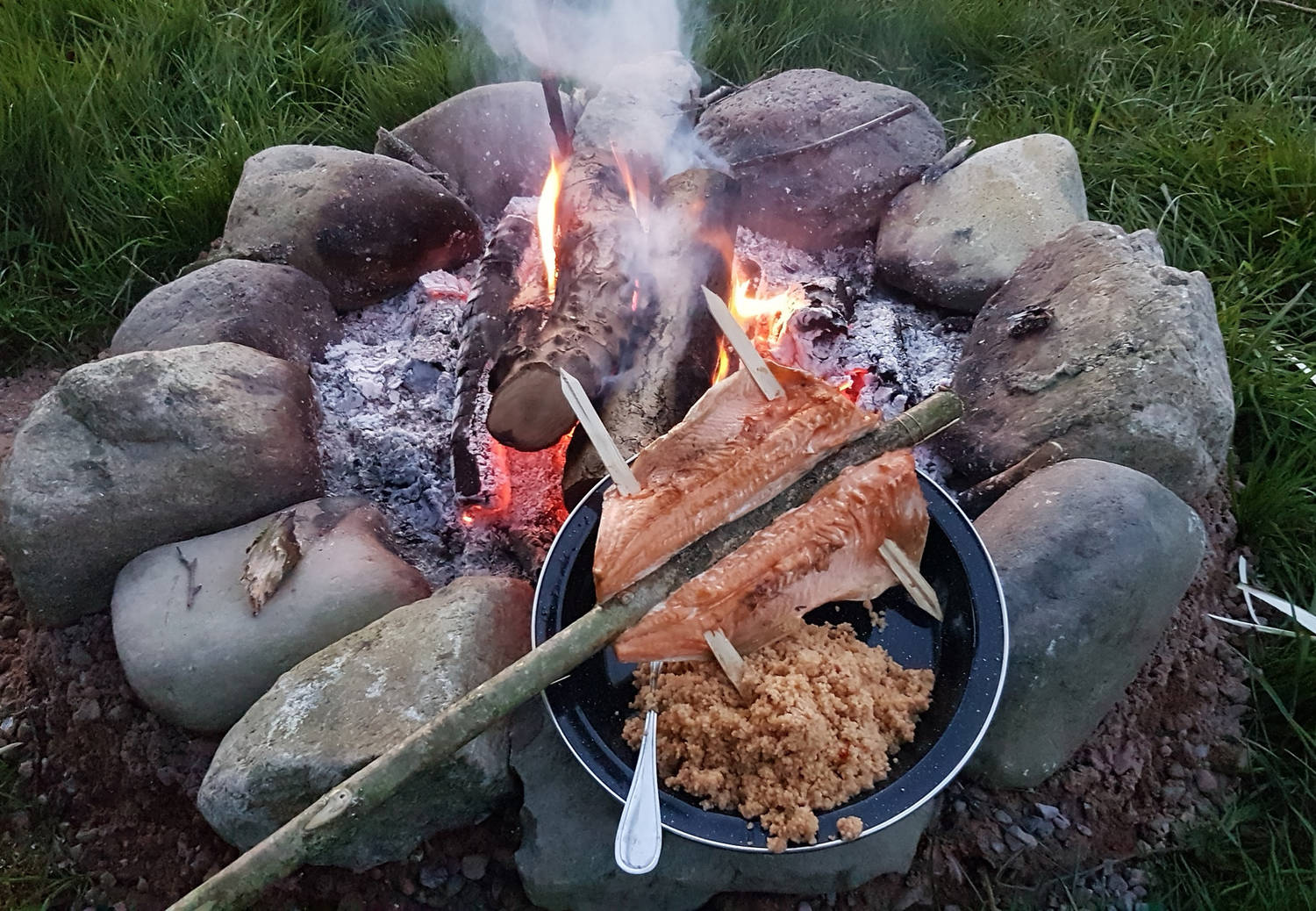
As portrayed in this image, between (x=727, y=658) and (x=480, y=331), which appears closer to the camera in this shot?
(x=727, y=658)

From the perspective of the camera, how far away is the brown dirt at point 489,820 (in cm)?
208

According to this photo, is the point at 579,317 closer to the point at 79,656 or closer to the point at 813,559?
the point at 813,559

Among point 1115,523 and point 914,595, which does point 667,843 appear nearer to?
point 914,595

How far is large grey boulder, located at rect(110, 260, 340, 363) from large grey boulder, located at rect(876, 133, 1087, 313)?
84.4 inches

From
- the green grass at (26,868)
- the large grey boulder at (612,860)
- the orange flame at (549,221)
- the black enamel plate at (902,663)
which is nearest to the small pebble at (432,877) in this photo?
the large grey boulder at (612,860)

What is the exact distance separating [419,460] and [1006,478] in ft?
5.97

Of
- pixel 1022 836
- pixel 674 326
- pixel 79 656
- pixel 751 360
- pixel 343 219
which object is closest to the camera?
pixel 1022 836

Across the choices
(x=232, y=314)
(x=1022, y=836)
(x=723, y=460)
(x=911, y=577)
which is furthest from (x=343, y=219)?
(x=1022, y=836)

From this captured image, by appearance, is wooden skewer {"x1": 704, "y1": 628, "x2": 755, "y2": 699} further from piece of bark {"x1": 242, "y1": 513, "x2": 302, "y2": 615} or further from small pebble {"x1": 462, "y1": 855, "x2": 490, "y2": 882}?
piece of bark {"x1": 242, "y1": 513, "x2": 302, "y2": 615}

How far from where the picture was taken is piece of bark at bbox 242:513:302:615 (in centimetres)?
219

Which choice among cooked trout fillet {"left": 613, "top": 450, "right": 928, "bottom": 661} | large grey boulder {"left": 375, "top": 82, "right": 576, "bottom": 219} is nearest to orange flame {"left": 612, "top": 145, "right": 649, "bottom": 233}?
large grey boulder {"left": 375, "top": 82, "right": 576, "bottom": 219}

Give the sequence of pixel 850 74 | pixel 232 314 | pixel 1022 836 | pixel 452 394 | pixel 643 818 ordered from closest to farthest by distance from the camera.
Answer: pixel 643 818 < pixel 1022 836 < pixel 232 314 < pixel 452 394 < pixel 850 74

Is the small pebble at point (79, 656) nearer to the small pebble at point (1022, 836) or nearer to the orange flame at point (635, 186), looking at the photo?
the orange flame at point (635, 186)

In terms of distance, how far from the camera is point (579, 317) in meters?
2.54
